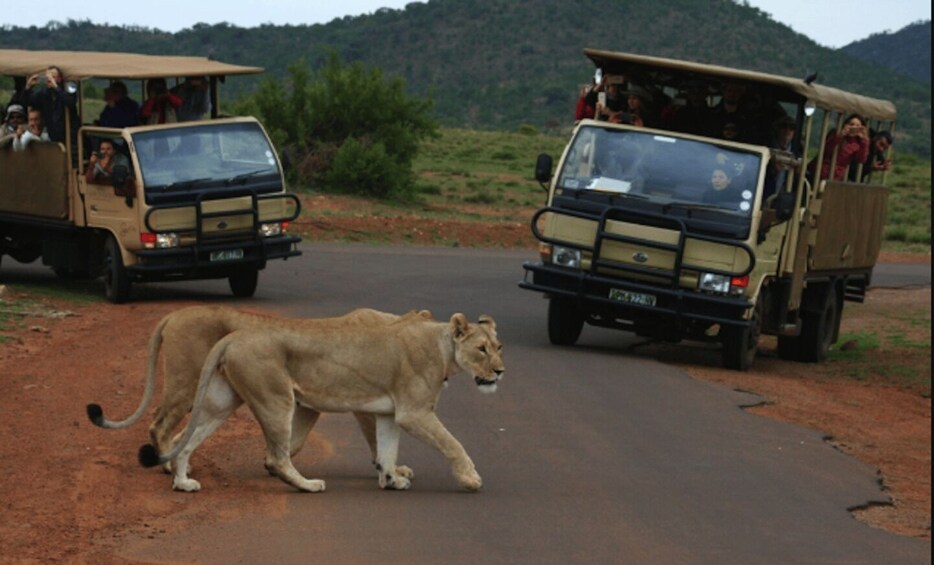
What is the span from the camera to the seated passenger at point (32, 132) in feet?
63.7

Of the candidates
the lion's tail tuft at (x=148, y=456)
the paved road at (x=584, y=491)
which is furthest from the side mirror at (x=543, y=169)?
the lion's tail tuft at (x=148, y=456)

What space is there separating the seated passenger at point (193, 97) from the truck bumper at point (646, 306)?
6.02 metres

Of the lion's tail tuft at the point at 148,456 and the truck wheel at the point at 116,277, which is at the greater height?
the lion's tail tuft at the point at 148,456

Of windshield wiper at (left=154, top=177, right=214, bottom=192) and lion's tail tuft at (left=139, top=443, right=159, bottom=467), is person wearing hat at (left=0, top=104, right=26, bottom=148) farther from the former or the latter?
lion's tail tuft at (left=139, top=443, right=159, bottom=467)

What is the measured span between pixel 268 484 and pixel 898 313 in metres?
17.3

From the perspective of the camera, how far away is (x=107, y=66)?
19.2 m

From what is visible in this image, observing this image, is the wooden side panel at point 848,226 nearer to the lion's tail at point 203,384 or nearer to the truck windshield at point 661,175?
the truck windshield at point 661,175

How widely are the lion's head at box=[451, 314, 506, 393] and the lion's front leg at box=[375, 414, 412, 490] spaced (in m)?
0.54

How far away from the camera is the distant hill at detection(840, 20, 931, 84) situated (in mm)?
131375

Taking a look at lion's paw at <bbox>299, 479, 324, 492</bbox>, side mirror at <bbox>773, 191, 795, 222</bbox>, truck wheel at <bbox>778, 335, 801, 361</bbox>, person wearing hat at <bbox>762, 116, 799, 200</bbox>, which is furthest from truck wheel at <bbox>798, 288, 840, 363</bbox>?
lion's paw at <bbox>299, 479, 324, 492</bbox>

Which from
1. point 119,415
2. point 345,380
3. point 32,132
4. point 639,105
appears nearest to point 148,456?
point 345,380

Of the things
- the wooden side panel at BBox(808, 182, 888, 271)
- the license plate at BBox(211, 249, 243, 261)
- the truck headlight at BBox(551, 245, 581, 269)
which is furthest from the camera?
the license plate at BBox(211, 249, 243, 261)

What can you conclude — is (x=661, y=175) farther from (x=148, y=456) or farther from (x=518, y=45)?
(x=518, y=45)

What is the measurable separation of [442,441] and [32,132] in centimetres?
1127
